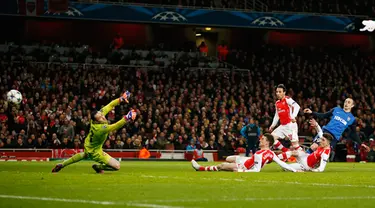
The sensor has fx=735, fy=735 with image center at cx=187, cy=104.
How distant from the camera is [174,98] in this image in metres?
36.4

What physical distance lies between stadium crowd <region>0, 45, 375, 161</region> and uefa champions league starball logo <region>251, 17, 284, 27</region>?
224cm

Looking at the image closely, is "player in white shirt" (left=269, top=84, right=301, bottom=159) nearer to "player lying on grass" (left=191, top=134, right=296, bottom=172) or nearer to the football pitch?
"player lying on grass" (left=191, top=134, right=296, bottom=172)

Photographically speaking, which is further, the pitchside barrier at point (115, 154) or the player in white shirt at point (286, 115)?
the pitchside barrier at point (115, 154)

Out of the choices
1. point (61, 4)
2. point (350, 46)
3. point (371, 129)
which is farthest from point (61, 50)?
point (350, 46)

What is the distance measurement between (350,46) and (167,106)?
21.1 m

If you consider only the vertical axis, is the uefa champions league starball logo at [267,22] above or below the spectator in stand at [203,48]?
above

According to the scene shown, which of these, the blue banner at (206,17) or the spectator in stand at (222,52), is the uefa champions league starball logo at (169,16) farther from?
the spectator in stand at (222,52)

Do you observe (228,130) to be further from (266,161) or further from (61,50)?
(266,161)

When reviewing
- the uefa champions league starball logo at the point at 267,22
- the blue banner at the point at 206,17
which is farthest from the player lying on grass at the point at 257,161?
the uefa champions league starball logo at the point at 267,22

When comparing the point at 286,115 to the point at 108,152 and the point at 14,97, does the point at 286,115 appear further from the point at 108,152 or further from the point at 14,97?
the point at 108,152

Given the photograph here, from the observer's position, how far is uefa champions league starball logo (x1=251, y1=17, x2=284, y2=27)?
4444cm

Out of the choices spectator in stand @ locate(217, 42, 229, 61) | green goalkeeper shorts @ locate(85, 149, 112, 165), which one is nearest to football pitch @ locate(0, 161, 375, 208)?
green goalkeeper shorts @ locate(85, 149, 112, 165)

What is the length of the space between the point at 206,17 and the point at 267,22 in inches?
150

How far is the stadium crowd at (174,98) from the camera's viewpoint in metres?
31.8
